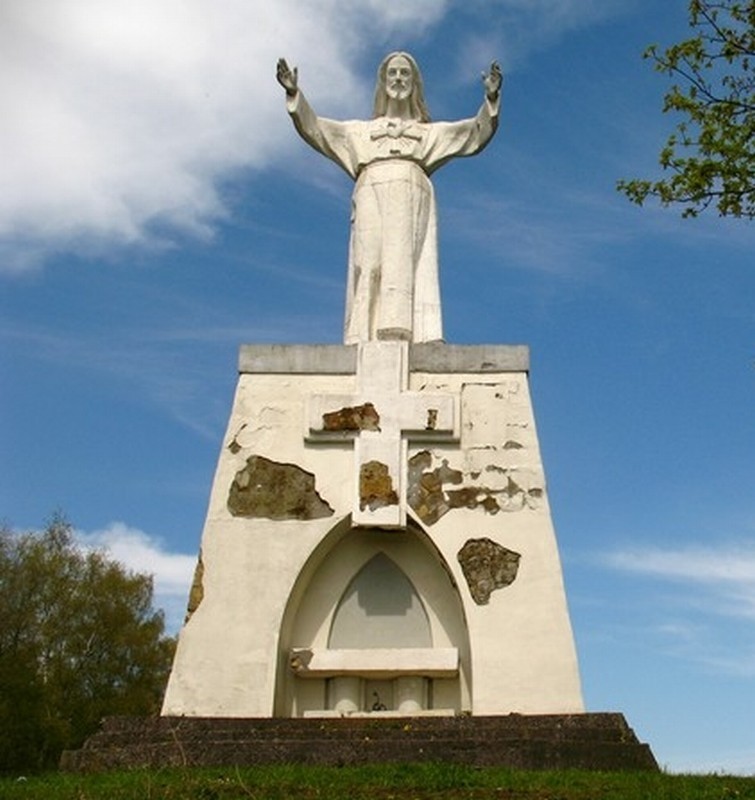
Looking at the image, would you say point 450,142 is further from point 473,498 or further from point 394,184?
point 473,498

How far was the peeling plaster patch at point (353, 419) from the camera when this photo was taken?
38.5ft

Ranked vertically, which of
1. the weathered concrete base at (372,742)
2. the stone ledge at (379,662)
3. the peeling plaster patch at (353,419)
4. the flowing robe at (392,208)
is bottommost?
the weathered concrete base at (372,742)

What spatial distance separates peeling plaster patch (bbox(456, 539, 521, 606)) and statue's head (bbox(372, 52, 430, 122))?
511 cm

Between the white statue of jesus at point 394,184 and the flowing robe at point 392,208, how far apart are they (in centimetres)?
1

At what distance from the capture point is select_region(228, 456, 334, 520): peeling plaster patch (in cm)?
1157

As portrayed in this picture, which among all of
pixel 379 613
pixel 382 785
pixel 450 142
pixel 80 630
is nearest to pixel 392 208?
pixel 450 142

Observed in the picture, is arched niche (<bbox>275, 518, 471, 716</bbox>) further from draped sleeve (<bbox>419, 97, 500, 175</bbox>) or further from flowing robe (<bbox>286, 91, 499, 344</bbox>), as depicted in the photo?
draped sleeve (<bbox>419, 97, 500, 175</bbox>)

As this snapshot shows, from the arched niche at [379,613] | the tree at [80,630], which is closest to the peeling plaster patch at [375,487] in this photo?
the arched niche at [379,613]

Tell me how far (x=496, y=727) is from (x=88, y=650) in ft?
65.3

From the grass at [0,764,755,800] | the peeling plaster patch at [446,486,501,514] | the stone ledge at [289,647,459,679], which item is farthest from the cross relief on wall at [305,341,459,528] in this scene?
the grass at [0,764,755,800]

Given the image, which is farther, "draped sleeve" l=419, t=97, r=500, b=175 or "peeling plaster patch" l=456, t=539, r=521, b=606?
"draped sleeve" l=419, t=97, r=500, b=175

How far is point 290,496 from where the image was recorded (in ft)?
38.2

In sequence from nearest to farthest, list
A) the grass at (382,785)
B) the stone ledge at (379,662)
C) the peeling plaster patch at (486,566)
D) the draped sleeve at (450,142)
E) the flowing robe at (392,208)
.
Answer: the grass at (382,785)
the peeling plaster patch at (486,566)
the stone ledge at (379,662)
the flowing robe at (392,208)
the draped sleeve at (450,142)

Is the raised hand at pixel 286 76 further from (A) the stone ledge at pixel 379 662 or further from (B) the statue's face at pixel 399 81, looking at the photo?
(A) the stone ledge at pixel 379 662
